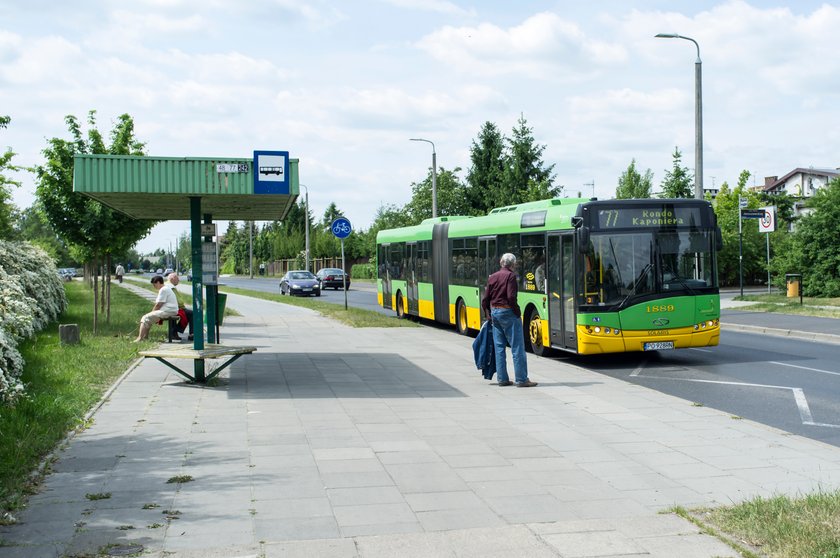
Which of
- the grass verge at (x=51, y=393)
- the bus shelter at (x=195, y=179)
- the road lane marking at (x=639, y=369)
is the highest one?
the bus shelter at (x=195, y=179)

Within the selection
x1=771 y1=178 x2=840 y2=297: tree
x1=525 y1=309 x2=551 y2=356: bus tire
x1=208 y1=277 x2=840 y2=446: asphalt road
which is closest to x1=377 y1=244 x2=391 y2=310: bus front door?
x1=208 y1=277 x2=840 y2=446: asphalt road

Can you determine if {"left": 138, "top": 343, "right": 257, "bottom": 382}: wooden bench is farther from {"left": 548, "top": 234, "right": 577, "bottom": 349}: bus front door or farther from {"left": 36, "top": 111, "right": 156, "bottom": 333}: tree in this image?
{"left": 36, "top": 111, "right": 156, "bottom": 333}: tree

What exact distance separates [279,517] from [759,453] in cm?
421

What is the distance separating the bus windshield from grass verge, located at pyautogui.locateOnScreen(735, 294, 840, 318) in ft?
37.8

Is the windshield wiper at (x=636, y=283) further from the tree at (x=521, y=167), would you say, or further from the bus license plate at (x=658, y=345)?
the tree at (x=521, y=167)

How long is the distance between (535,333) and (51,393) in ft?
27.9

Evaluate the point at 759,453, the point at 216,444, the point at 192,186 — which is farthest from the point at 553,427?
the point at 192,186

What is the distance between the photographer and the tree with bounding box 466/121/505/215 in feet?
201

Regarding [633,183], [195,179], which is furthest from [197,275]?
[633,183]

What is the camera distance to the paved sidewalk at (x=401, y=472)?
205 inches

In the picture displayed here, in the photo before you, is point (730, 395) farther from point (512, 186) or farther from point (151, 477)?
point (512, 186)

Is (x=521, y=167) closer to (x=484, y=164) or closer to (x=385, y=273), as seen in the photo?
(x=484, y=164)

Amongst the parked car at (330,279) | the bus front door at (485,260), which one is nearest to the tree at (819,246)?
the bus front door at (485,260)

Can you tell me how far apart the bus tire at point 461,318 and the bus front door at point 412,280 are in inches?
143
